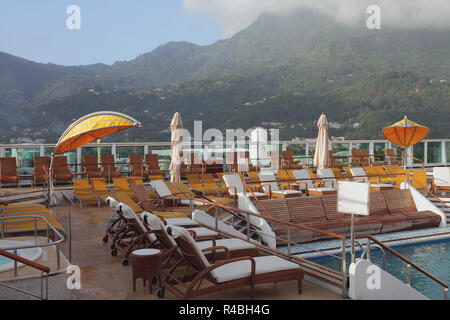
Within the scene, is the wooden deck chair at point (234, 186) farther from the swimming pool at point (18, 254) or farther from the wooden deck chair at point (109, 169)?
the swimming pool at point (18, 254)

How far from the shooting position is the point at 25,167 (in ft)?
40.8

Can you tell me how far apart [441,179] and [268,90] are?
166 feet

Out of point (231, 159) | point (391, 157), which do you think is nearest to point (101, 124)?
point (231, 159)

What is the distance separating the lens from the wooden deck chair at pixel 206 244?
4298 millimetres

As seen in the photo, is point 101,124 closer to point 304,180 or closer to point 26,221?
point 26,221

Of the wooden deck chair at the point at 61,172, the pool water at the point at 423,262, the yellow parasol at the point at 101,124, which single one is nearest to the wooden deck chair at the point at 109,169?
the wooden deck chair at the point at 61,172

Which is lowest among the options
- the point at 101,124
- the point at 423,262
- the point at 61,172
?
the point at 423,262

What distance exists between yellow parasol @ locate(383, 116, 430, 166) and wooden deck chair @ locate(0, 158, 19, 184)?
36.1 feet

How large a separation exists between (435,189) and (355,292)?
1028 centimetres

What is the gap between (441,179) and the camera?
1267 centimetres

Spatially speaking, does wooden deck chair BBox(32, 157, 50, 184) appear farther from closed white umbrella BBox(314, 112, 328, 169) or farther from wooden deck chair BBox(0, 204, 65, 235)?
closed white umbrella BBox(314, 112, 328, 169)

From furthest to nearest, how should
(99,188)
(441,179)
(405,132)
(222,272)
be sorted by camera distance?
1. (405,132)
2. (441,179)
3. (99,188)
4. (222,272)

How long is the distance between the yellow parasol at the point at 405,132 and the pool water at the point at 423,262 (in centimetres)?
458
